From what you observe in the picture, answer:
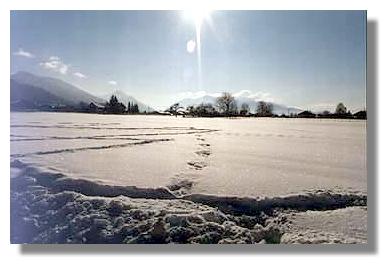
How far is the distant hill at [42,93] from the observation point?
2.58 metres

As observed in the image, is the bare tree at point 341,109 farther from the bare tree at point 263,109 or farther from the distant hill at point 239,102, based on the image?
the bare tree at point 263,109

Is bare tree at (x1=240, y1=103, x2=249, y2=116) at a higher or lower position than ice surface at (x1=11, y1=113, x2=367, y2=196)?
higher

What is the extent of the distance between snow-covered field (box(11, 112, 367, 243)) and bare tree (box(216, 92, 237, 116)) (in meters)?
0.06

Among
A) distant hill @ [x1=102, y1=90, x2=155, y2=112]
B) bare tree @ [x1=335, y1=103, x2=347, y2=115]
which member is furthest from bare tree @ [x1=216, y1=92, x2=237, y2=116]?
bare tree @ [x1=335, y1=103, x2=347, y2=115]

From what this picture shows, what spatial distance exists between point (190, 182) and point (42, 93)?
2.41ft

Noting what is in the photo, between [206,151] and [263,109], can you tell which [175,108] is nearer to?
[206,151]

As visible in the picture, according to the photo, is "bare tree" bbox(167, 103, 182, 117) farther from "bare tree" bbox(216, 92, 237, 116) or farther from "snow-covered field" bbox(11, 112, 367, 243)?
"bare tree" bbox(216, 92, 237, 116)

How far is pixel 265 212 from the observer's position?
2.60m

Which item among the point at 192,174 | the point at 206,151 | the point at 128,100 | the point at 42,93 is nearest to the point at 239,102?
the point at 206,151

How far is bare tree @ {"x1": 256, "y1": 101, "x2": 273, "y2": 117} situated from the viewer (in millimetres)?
2639

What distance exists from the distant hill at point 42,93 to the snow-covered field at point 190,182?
0.20 feet
